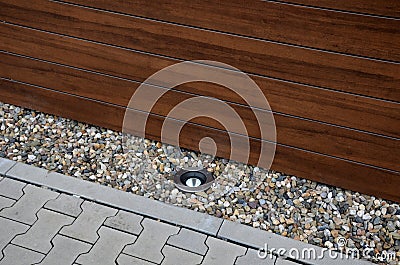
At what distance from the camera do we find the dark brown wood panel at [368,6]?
114 inches

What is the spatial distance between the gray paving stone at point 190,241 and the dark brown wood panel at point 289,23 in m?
1.17

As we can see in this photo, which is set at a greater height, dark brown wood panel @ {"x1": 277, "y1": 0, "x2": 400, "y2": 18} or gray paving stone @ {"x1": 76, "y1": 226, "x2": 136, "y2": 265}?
dark brown wood panel @ {"x1": 277, "y1": 0, "x2": 400, "y2": 18}

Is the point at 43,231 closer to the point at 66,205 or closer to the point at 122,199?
the point at 66,205

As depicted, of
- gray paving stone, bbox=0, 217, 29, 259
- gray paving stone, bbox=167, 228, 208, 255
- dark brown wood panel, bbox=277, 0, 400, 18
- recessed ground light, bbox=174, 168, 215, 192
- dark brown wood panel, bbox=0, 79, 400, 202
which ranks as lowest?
gray paving stone, bbox=0, 217, 29, 259

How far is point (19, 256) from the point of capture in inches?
126

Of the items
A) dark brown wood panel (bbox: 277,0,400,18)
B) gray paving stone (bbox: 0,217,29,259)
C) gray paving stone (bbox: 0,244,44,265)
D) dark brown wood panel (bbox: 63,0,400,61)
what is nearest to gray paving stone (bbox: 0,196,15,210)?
gray paving stone (bbox: 0,217,29,259)

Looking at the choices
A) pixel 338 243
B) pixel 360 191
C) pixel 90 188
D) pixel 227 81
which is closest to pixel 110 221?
pixel 90 188

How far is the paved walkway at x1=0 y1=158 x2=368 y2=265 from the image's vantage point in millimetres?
3213

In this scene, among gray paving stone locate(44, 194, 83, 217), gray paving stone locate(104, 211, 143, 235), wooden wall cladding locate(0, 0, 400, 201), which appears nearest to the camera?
wooden wall cladding locate(0, 0, 400, 201)

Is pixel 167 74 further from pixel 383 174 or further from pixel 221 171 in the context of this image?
pixel 383 174

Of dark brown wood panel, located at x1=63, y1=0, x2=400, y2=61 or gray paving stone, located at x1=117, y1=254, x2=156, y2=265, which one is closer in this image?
dark brown wood panel, located at x1=63, y1=0, x2=400, y2=61

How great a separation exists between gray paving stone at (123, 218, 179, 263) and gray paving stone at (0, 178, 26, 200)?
822mm

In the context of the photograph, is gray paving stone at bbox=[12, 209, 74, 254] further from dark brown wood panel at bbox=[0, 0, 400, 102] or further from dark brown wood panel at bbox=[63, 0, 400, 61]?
dark brown wood panel at bbox=[63, 0, 400, 61]

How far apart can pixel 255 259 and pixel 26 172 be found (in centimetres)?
157
